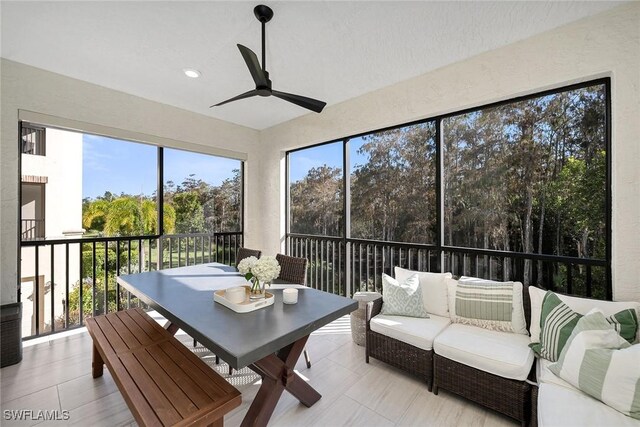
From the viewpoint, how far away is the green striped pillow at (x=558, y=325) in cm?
159

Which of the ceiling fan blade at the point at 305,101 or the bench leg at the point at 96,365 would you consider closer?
the ceiling fan blade at the point at 305,101

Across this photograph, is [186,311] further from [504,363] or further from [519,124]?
[519,124]

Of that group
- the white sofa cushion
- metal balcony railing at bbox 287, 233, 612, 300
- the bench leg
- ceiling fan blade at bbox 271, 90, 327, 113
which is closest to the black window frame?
metal balcony railing at bbox 287, 233, 612, 300

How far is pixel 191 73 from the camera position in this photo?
2738 mm

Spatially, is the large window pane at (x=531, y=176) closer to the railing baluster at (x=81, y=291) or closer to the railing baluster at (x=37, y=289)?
the railing baluster at (x=81, y=291)

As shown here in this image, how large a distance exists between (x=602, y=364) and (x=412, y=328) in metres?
1.08

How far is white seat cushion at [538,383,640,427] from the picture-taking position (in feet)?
4.04

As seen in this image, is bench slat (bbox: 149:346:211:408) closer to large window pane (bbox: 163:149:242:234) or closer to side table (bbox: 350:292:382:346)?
side table (bbox: 350:292:382:346)

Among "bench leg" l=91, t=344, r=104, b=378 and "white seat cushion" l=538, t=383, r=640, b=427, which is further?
"bench leg" l=91, t=344, r=104, b=378

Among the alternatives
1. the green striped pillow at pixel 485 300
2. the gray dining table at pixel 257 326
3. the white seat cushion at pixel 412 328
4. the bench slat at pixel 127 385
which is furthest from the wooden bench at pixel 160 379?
the green striped pillow at pixel 485 300

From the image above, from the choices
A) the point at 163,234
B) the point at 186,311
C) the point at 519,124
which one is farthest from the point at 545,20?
the point at 163,234

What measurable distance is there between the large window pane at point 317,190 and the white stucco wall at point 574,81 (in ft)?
2.80

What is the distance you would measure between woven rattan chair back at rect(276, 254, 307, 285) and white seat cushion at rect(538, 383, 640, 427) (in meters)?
1.76

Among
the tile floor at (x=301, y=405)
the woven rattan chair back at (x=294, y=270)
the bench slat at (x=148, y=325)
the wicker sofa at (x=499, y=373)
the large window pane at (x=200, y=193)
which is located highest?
the large window pane at (x=200, y=193)
